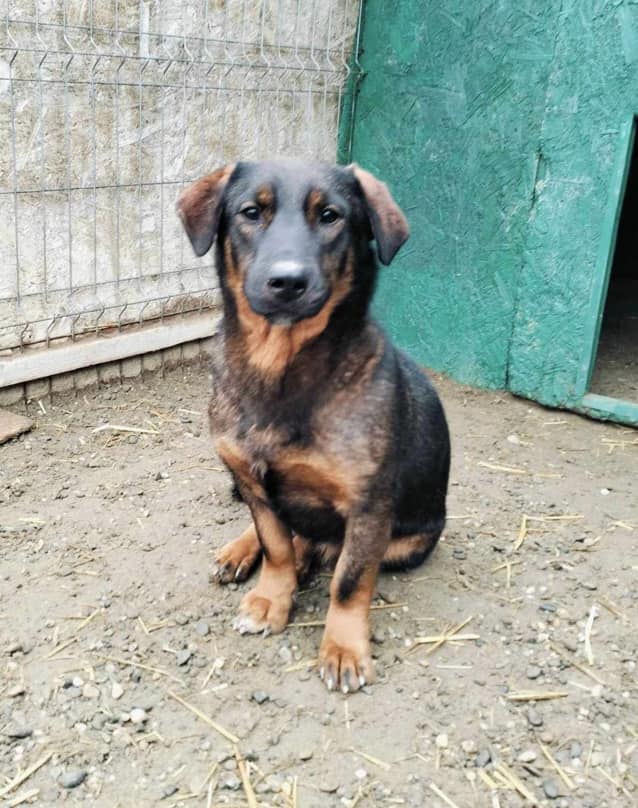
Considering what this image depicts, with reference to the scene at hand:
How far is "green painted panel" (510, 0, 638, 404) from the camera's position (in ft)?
15.8

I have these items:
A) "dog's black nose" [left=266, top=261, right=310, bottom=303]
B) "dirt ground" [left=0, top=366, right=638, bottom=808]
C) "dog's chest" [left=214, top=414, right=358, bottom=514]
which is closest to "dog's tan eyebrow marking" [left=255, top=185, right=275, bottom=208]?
"dog's black nose" [left=266, top=261, right=310, bottom=303]

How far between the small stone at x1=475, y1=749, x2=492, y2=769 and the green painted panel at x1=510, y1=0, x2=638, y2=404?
311 cm

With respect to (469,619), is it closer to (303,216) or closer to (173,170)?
(303,216)

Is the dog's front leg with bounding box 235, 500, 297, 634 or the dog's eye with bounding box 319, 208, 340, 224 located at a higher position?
the dog's eye with bounding box 319, 208, 340, 224

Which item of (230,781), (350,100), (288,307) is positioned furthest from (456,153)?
(230,781)

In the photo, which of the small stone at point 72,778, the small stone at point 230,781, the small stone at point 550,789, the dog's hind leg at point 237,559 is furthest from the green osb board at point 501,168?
the small stone at point 72,778

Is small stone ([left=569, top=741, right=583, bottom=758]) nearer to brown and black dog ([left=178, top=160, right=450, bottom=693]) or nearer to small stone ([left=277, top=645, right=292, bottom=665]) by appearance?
brown and black dog ([left=178, top=160, right=450, bottom=693])

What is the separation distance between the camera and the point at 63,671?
2887mm

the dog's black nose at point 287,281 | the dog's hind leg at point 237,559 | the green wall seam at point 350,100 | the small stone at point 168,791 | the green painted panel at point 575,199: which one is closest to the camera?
the small stone at point 168,791

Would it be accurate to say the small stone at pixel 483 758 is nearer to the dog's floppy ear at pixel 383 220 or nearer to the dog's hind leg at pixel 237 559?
the dog's hind leg at pixel 237 559

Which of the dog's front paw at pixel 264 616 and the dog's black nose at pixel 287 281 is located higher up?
the dog's black nose at pixel 287 281

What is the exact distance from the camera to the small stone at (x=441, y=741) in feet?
8.59

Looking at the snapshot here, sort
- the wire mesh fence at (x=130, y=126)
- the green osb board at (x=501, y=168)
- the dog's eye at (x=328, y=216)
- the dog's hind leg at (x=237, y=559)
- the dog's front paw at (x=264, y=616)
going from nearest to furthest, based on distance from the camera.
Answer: the dog's eye at (x=328, y=216) → the dog's front paw at (x=264, y=616) → the dog's hind leg at (x=237, y=559) → the wire mesh fence at (x=130, y=126) → the green osb board at (x=501, y=168)

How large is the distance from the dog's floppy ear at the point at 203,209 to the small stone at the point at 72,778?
1.61 meters
